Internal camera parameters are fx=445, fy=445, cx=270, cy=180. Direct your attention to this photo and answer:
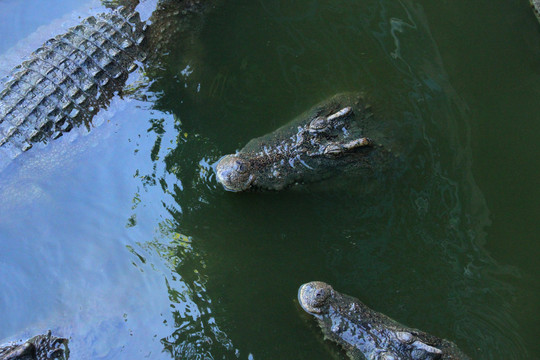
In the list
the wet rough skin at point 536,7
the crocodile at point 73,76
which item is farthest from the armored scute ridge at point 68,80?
the wet rough skin at point 536,7

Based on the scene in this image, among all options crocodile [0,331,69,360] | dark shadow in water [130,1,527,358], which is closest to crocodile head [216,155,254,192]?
dark shadow in water [130,1,527,358]

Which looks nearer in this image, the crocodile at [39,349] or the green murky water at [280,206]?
the crocodile at [39,349]

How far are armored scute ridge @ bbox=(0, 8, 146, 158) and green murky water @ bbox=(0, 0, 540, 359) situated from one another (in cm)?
19

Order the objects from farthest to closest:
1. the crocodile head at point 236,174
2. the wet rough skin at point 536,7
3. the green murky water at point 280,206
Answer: the wet rough skin at point 536,7
the crocodile head at point 236,174
the green murky water at point 280,206

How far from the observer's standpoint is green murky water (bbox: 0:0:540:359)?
157 inches

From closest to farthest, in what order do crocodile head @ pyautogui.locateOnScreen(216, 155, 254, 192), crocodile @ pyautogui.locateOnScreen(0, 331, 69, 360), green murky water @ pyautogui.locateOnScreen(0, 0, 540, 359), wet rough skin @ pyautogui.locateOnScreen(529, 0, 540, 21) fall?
1. crocodile @ pyautogui.locateOnScreen(0, 331, 69, 360)
2. green murky water @ pyautogui.locateOnScreen(0, 0, 540, 359)
3. crocodile head @ pyautogui.locateOnScreen(216, 155, 254, 192)
4. wet rough skin @ pyautogui.locateOnScreen(529, 0, 540, 21)

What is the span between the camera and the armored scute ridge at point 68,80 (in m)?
4.38

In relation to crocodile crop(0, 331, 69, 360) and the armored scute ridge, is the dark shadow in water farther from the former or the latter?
crocodile crop(0, 331, 69, 360)

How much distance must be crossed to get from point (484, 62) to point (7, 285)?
5.57 metres

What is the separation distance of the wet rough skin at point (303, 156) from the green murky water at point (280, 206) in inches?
5.9

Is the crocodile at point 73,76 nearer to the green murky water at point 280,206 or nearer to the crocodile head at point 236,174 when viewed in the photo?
the green murky water at point 280,206

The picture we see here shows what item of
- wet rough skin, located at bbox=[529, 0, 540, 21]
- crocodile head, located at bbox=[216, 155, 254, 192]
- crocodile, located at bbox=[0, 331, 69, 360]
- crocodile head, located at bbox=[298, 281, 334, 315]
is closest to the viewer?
crocodile, located at bbox=[0, 331, 69, 360]

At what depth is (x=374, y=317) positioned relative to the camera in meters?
3.81

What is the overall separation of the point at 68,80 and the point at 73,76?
69 mm
